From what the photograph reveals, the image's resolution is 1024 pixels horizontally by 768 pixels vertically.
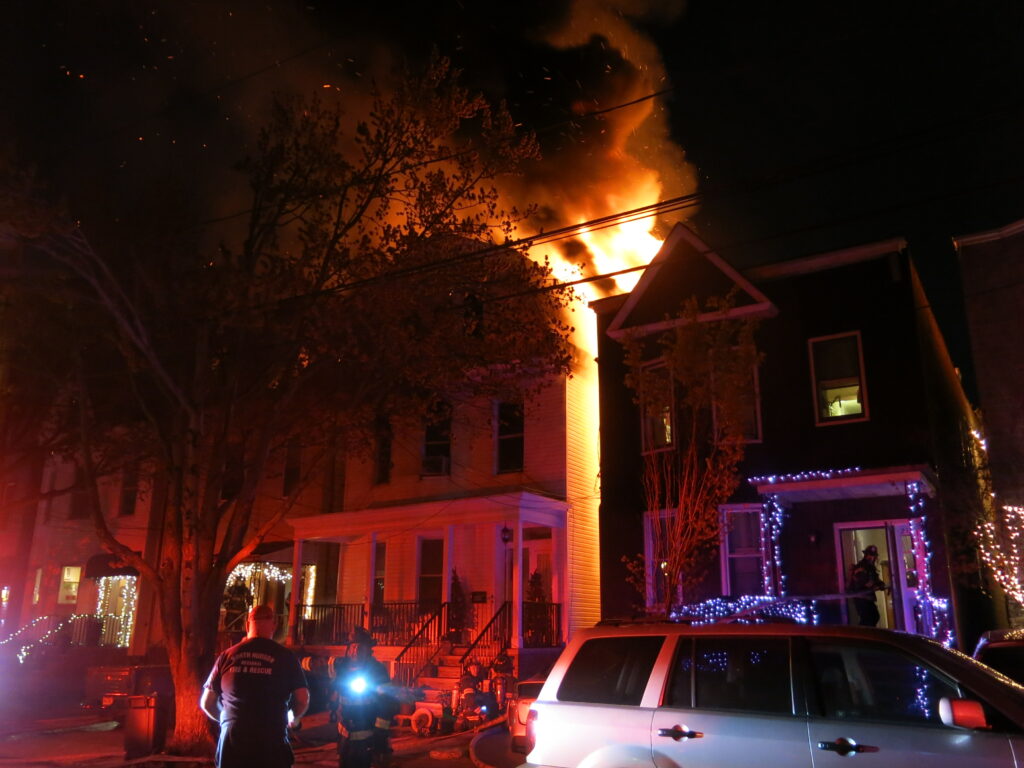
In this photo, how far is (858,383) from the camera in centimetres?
1526

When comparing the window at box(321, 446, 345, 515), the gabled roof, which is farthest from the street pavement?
the gabled roof

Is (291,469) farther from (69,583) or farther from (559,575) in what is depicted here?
(559,575)

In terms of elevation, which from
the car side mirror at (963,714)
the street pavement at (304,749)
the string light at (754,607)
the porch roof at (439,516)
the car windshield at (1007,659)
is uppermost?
the porch roof at (439,516)

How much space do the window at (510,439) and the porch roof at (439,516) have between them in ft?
5.22

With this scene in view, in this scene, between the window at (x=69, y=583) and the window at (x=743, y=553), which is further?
the window at (x=69, y=583)

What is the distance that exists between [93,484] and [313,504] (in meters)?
10.1

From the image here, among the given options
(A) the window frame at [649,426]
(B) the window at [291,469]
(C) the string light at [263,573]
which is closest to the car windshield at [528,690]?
(A) the window frame at [649,426]

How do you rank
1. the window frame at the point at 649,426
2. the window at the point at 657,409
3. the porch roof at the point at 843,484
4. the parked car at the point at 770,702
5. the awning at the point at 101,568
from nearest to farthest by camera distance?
the parked car at the point at 770,702, the porch roof at the point at 843,484, the window at the point at 657,409, the window frame at the point at 649,426, the awning at the point at 101,568

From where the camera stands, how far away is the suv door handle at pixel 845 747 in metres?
4.55

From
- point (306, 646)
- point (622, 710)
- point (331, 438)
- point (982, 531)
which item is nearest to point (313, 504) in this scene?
point (306, 646)

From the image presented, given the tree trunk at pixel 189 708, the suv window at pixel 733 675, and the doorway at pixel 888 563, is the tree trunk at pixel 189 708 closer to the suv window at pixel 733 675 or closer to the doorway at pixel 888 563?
the suv window at pixel 733 675

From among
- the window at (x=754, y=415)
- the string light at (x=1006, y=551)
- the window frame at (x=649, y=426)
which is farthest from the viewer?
the window at (x=754, y=415)

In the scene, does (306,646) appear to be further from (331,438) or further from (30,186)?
(30,186)

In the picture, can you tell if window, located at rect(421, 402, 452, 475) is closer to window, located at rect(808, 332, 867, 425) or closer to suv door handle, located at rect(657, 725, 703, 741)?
window, located at rect(808, 332, 867, 425)
